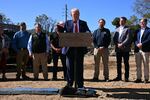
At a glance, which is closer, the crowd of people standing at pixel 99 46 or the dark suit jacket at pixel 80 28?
the dark suit jacket at pixel 80 28

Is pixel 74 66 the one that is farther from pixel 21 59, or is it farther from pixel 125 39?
pixel 21 59

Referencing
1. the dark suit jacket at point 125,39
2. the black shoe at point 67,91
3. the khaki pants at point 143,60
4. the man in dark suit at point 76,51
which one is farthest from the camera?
the dark suit jacket at point 125,39

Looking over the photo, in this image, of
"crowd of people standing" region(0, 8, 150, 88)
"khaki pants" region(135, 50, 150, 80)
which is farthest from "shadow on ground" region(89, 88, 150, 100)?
"khaki pants" region(135, 50, 150, 80)

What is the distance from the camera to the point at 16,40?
1515cm

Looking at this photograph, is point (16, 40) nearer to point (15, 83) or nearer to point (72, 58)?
point (15, 83)

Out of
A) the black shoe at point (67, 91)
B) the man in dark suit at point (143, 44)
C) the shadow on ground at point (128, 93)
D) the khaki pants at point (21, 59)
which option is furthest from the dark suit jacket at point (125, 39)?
the black shoe at point (67, 91)

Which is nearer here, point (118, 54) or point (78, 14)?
point (78, 14)

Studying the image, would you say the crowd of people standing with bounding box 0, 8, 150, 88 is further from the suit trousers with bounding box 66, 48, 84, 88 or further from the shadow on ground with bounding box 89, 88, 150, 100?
the shadow on ground with bounding box 89, 88, 150, 100

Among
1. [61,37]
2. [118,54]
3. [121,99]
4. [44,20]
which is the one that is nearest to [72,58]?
[61,37]

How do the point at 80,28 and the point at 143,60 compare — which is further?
the point at 143,60

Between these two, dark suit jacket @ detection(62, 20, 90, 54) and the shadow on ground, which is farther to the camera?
dark suit jacket @ detection(62, 20, 90, 54)

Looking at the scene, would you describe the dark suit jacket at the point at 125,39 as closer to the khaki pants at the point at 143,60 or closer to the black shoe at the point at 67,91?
the khaki pants at the point at 143,60

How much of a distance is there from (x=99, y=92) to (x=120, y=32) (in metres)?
3.42

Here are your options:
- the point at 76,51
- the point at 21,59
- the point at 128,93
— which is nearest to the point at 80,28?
the point at 76,51
